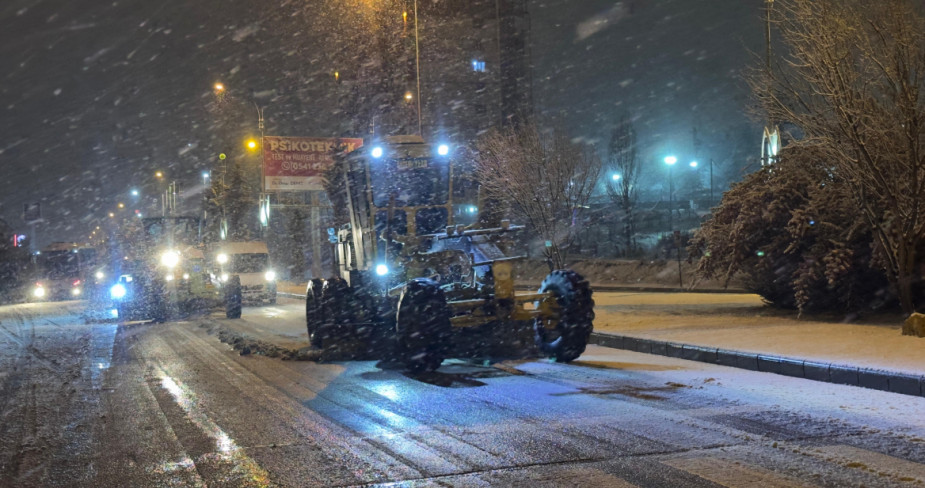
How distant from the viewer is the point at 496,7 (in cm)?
5975

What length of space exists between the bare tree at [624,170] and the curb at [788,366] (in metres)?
31.0

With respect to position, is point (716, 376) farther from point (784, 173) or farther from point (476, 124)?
point (476, 124)

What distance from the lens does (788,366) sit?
10.0 meters

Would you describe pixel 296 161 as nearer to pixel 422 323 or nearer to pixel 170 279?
pixel 170 279

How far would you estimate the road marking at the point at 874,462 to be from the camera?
5.46 metres

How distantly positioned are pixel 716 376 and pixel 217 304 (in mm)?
18677

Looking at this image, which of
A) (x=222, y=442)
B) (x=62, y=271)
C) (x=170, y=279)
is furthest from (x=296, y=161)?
(x=222, y=442)

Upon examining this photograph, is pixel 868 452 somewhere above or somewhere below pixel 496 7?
below

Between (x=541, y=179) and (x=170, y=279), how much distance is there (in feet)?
37.4

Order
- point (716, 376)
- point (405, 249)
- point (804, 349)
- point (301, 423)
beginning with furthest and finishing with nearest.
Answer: point (405, 249), point (804, 349), point (716, 376), point (301, 423)

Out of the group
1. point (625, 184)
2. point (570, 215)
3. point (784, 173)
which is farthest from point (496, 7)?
point (784, 173)

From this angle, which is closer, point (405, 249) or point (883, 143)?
point (405, 249)

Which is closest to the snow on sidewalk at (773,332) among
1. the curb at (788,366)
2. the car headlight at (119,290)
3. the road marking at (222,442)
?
the curb at (788,366)

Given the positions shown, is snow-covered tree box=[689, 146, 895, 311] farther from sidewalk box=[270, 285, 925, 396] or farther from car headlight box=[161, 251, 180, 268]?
car headlight box=[161, 251, 180, 268]
